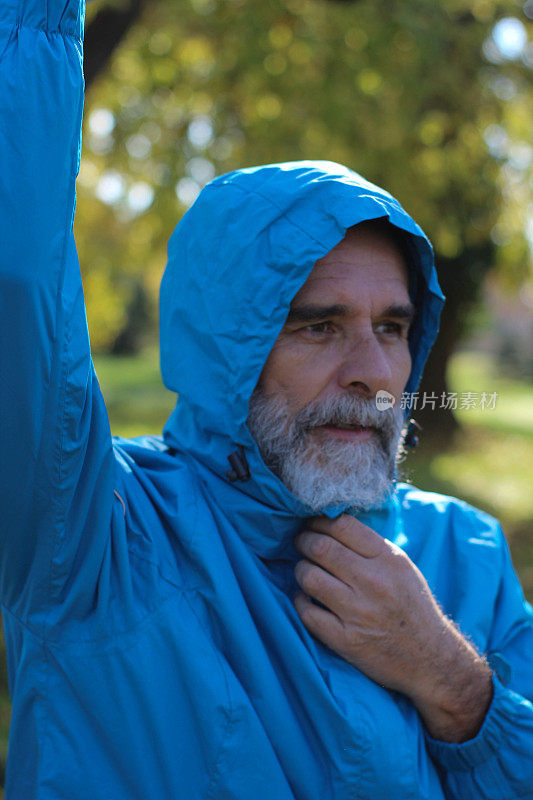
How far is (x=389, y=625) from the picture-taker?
6.05ft

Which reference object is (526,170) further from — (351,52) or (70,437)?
(70,437)

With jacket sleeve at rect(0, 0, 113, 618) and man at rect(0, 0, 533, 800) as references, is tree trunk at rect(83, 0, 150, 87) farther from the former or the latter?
jacket sleeve at rect(0, 0, 113, 618)

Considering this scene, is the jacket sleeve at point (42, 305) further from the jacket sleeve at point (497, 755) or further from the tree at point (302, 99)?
the tree at point (302, 99)

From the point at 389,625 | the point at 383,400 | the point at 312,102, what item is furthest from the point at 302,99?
the point at 389,625

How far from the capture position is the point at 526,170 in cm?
1011

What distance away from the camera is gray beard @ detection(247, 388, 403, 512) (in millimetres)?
1955

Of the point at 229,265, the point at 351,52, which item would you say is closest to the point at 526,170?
the point at 351,52

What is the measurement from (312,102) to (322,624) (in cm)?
534

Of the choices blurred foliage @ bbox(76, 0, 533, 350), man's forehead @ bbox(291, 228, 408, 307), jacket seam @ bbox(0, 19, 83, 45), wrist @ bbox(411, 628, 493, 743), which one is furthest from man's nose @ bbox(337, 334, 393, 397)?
blurred foliage @ bbox(76, 0, 533, 350)

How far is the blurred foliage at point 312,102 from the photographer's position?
6168mm

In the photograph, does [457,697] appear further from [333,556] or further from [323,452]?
[323,452]

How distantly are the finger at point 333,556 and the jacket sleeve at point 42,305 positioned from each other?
61 cm

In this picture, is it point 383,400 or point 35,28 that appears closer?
point 35,28

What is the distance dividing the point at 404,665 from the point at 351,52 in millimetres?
5596
